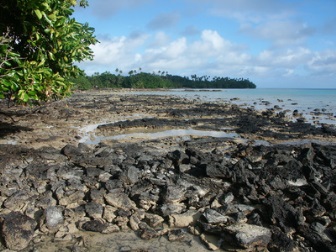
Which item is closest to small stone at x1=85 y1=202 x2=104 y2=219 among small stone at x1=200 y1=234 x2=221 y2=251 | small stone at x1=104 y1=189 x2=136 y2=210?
small stone at x1=104 y1=189 x2=136 y2=210

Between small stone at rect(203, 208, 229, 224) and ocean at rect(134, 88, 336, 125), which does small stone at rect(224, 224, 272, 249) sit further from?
ocean at rect(134, 88, 336, 125)

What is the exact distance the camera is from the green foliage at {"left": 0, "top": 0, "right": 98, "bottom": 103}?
6.41 meters

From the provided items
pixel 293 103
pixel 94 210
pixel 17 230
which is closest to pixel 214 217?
pixel 94 210

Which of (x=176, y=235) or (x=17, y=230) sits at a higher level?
(x=17, y=230)

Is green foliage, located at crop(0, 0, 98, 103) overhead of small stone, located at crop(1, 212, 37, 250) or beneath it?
overhead

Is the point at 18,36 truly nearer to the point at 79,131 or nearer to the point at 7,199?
the point at 7,199

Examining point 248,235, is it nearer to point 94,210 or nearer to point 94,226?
point 94,226

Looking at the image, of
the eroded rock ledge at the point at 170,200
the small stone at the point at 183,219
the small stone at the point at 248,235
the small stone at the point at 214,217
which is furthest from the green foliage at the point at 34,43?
the small stone at the point at 248,235

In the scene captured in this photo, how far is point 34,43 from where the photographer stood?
7.23 metres

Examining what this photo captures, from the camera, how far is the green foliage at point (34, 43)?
6.41m

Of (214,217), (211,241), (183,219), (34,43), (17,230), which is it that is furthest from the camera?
(34,43)

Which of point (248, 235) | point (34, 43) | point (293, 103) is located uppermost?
point (34, 43)

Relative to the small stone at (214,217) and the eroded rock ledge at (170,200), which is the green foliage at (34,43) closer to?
the eroded rock ledge at (170,200)

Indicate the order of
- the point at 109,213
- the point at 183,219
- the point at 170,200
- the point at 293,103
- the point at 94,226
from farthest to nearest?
the point at 293,103
the point at 170,200
the point at 109,213
the point at 183,219
the point at 94,226
